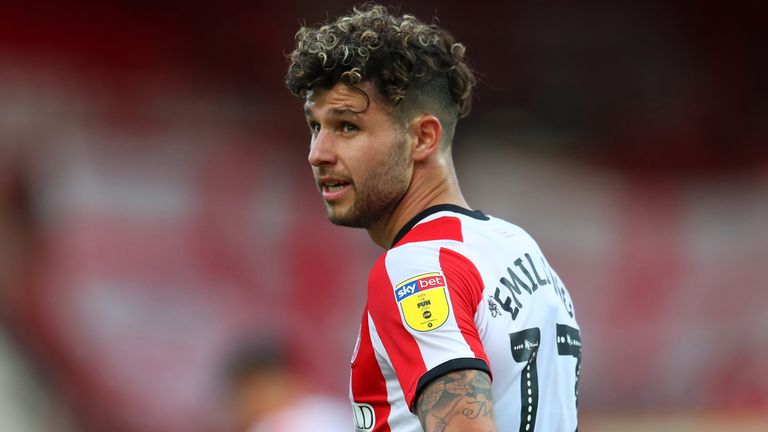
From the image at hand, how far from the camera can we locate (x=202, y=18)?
6.90m

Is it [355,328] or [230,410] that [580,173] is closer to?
[355,328]

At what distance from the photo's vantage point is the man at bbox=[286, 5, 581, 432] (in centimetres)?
217

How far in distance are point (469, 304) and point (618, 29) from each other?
5.61 m

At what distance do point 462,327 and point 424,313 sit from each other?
0.27ft

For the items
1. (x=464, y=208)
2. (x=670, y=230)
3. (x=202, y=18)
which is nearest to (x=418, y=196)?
(x=464, y=208)

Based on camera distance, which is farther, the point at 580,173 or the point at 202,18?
the point at 580,173

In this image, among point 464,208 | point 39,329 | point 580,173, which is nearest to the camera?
point 464,208

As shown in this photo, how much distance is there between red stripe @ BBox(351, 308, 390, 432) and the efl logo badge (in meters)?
0.14

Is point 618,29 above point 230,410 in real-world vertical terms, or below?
above

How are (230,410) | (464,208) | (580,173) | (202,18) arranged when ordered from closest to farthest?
(464,208), (230,410), (202,18), (580,173)

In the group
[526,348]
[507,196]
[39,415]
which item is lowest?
[39,415]

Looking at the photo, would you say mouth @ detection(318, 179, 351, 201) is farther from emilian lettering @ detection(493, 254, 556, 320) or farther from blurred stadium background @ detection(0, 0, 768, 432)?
blurred stadium background @ detection(0, 0, 768, 432)

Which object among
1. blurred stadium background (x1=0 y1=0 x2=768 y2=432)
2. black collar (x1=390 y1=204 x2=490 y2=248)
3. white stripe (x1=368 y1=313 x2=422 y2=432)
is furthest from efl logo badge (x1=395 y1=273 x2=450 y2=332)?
blurred stadium background (x1=0 y1=0 x2=768 y2=432)

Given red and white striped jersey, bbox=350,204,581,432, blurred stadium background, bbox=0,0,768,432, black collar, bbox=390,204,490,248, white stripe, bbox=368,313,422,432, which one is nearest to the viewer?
red and white striped jersey, bbox=350,204,581,432
